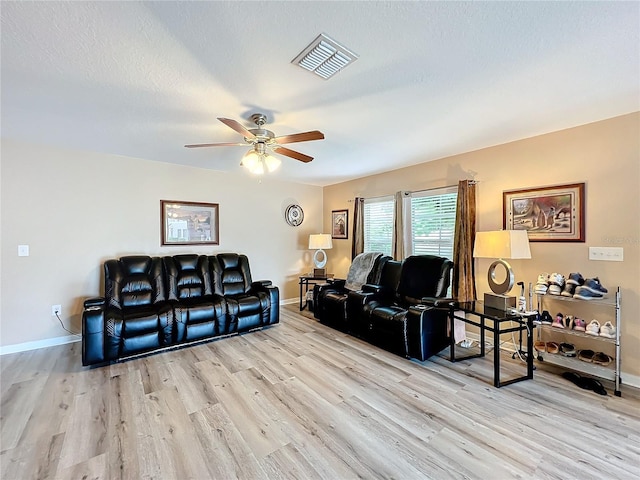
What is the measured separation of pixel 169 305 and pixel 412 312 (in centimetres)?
283

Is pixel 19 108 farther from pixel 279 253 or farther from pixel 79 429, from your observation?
pixel 279 253

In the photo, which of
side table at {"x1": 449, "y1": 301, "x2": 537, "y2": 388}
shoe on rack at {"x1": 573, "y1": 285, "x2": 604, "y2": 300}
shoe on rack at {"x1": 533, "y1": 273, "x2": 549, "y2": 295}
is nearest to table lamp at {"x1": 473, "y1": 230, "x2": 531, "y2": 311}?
side table at {"x1": 449, "y1": 301, "x2": 537, "y2": 388}

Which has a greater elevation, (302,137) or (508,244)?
(302,137)

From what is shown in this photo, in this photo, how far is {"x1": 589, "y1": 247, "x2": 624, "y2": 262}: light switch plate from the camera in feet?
8.63

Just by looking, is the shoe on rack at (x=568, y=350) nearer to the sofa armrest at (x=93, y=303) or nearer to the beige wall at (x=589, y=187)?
the beige wall at (x=589, y=187)

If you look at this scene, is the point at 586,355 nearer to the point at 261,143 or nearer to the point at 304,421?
the point at 304,421

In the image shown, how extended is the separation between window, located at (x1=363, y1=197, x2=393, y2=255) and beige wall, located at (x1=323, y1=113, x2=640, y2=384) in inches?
53.2

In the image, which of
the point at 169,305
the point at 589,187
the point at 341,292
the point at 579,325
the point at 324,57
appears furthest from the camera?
the point at 341,292

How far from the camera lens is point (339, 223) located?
5.73 m

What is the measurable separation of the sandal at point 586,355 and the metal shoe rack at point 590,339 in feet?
0.11

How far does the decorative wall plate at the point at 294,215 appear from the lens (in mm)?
5605

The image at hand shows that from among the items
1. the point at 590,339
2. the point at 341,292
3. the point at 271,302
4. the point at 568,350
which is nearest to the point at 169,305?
the point at 271,302

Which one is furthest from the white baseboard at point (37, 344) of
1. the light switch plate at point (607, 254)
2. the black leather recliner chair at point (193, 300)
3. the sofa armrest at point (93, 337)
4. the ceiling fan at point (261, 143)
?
the light switch plate at point (607, 254)

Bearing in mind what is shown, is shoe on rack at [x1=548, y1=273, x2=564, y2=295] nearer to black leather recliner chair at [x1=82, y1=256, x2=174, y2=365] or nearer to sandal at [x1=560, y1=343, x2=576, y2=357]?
sandal at [x1=560, y1=343, x2=576, y2=357]
